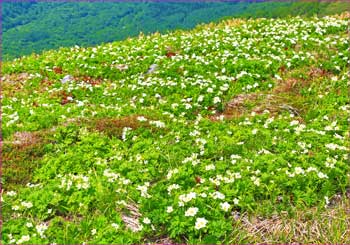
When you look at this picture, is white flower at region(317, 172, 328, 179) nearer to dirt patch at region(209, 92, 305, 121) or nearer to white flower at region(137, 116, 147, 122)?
dirt patch at region(209, 92, 305, 121)

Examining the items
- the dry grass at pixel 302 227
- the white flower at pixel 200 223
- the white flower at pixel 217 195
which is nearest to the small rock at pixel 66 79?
the white flower at pixel 217 195

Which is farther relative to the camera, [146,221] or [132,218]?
[132,218]

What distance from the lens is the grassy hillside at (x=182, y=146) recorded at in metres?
7.87

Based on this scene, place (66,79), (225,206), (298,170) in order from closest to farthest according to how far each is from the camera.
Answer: (225,206) < (298,170) < (66,79)

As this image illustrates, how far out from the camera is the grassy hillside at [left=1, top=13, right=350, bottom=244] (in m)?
7.87

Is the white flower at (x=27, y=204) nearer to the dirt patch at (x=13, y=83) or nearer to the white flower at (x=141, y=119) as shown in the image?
the white flower at (x=141, y=119)

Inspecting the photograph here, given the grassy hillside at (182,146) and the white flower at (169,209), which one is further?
the grassy hillside at (182,146)

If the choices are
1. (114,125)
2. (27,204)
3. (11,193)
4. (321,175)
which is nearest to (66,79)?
(114,125)

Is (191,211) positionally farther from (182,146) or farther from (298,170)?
(182,146)

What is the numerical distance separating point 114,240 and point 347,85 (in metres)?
10.4

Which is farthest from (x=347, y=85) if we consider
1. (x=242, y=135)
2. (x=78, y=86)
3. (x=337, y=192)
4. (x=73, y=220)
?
(x=73, y=220)

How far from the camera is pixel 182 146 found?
34.7 ft

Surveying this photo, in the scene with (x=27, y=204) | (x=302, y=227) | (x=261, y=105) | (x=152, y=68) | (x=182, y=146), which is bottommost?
(x=261, y=105)

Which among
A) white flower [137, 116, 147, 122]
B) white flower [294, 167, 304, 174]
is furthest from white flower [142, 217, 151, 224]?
white flower [137, 116, 147, 122]
